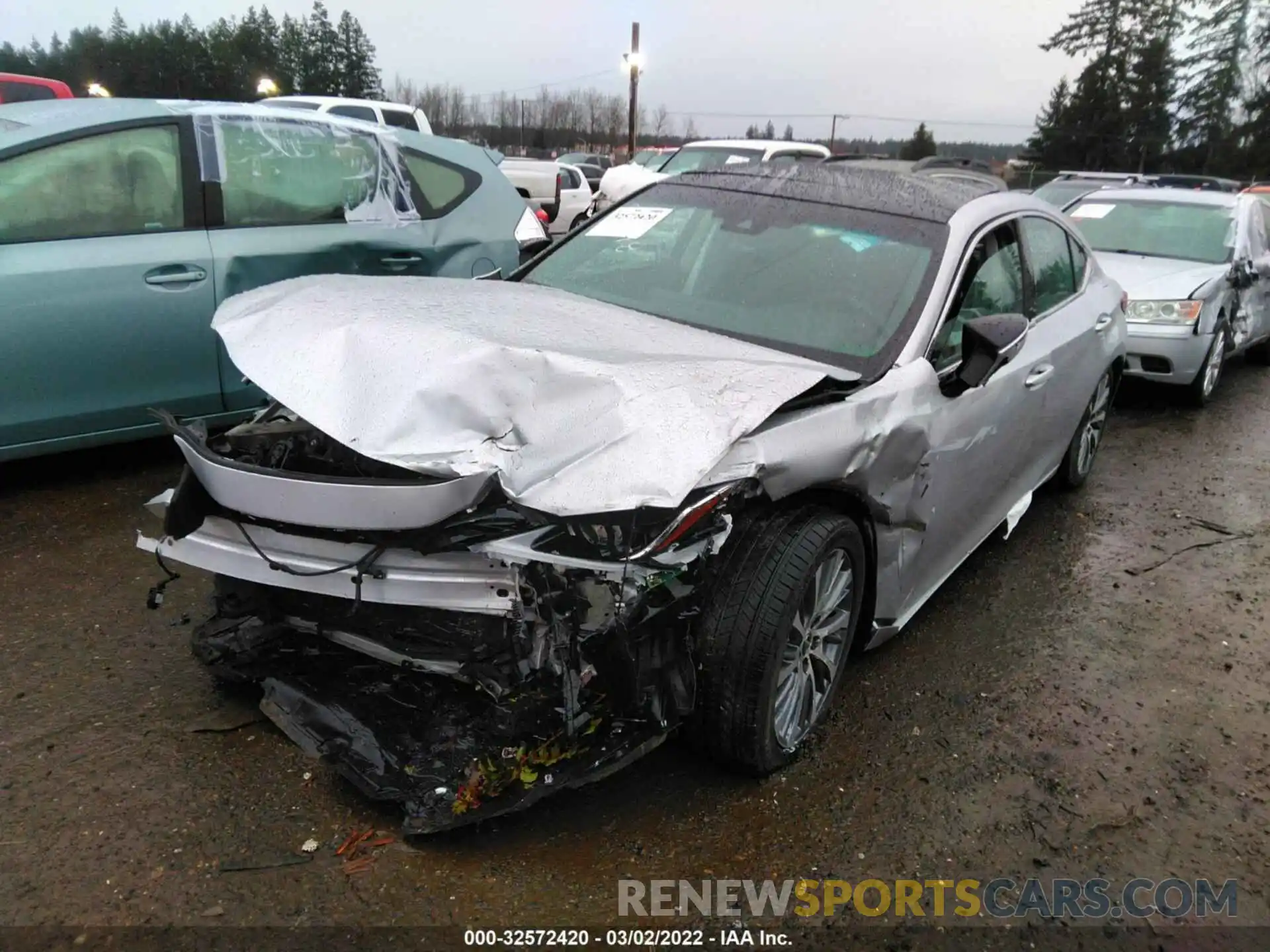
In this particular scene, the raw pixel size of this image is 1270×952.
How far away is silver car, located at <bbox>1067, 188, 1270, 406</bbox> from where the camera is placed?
6.64m

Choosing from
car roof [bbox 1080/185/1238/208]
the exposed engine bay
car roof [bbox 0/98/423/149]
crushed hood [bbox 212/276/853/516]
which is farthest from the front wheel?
car roof [bbox 0/98/423/149]

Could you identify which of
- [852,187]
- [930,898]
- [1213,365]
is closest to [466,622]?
[930,898]

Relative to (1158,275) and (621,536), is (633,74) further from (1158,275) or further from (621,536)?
(621,536)

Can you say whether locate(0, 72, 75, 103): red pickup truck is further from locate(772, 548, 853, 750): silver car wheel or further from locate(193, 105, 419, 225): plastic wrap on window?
locate(772, 548, 853, 750): silver car wheel

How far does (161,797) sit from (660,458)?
1614 millimetres

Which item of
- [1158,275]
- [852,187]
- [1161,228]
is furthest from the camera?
[1161,228]

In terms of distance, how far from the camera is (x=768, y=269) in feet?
10.6

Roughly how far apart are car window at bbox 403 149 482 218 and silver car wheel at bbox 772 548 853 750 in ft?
11.3

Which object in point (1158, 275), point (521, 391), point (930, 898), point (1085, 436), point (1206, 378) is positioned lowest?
point (930, 898)

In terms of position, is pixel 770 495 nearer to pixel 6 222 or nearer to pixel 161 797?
pixel 161 797

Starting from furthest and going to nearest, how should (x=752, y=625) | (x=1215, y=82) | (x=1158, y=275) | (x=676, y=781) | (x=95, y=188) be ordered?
(x=1215, y=82), (x=1158, y=275), (x=95, y=188), (x=676, y=781), (x=752, y=625)

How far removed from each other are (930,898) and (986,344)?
1617 millimetres

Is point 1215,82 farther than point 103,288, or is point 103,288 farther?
point 1215,82

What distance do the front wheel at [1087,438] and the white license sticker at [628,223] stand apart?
2503 mm
